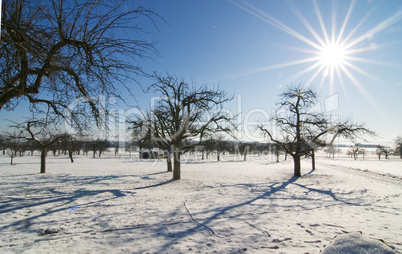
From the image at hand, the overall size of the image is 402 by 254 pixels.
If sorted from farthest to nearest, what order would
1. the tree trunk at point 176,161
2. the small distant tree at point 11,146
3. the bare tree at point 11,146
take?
the small distant tree at point 11,146
the bare tree at point 11,146
the tree trunk at point 176,161

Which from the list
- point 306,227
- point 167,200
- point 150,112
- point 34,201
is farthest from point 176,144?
point 306,227

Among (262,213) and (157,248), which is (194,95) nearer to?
(262,213)

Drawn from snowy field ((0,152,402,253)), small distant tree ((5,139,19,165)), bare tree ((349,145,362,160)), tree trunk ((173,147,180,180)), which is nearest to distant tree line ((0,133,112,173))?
small distant tree ((5,139,19,165))

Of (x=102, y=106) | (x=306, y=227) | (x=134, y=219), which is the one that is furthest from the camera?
(x=134, y=219)

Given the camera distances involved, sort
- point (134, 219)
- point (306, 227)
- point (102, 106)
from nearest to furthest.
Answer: point (102, 106) → point (306, 227) → point (134, 219)

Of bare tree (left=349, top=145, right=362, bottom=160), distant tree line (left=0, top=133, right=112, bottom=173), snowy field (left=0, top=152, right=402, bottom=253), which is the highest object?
distant tree line (left=0, top=133, right=112, bottom=173)

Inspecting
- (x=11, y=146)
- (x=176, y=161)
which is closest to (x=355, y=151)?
(x=176, y=161)

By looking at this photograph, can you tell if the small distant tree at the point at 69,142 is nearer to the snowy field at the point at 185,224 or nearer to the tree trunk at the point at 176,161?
the snowy field at the point at 185,224

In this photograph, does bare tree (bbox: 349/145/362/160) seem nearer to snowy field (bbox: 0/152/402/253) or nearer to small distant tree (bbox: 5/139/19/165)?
snowy field (bbox: 0/152/402/253)

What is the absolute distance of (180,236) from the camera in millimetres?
4277

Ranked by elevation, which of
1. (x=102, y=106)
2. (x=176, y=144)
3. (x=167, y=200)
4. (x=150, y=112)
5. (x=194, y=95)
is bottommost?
(x=167, y=200)

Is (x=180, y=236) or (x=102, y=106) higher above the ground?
(x=102, y=106)

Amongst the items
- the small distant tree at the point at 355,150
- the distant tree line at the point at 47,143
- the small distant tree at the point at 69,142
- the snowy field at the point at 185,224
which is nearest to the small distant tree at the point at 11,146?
the distant tree line at the point at 47,143

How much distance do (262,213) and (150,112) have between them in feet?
37.7
